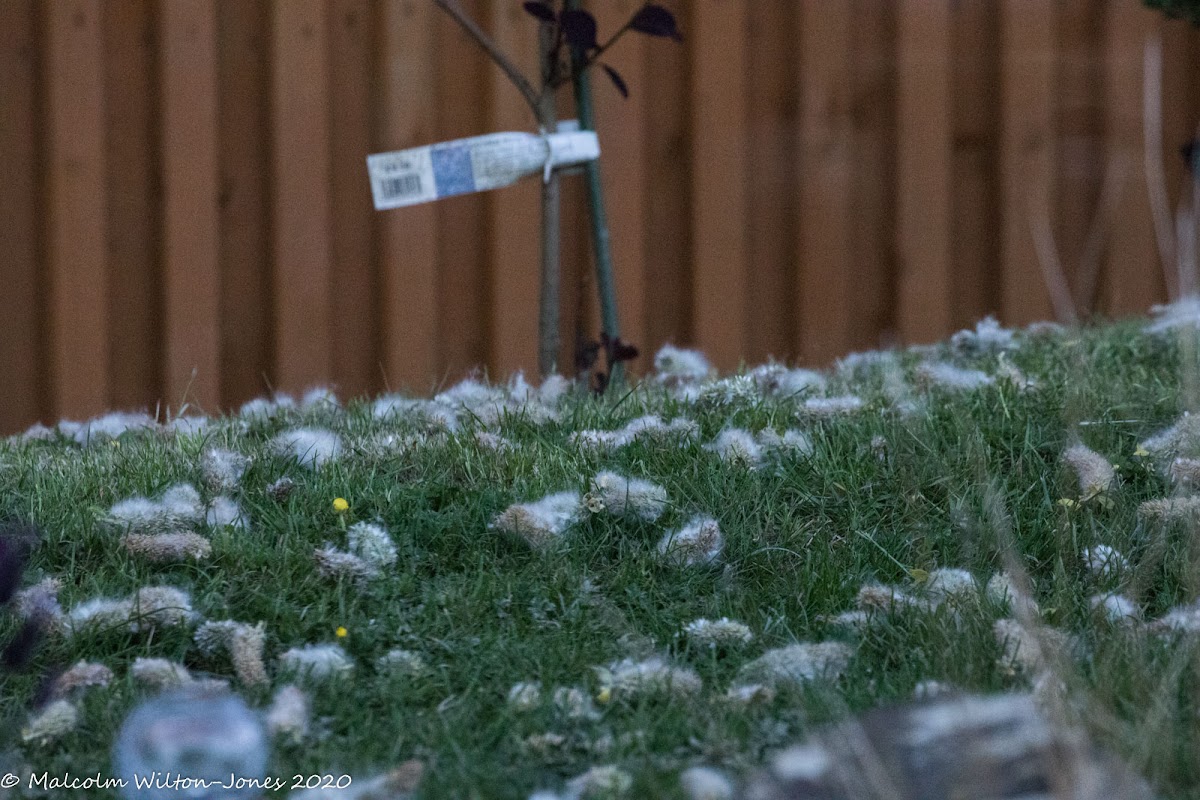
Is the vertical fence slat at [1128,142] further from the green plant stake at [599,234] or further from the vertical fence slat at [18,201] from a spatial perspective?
the vertical fence slat at [18,201]

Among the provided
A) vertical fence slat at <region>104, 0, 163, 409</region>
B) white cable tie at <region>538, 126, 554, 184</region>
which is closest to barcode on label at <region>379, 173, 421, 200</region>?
white cable tie at <region>538, 126, 554, 184</region>

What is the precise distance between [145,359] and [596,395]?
182 centimetres

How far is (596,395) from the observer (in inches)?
125

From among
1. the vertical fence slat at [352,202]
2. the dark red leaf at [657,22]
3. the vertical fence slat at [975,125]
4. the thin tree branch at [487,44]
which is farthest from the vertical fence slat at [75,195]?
the vertical fence slat at [975,125]

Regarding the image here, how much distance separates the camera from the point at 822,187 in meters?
4.87

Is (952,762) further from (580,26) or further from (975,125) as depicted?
(975,125)

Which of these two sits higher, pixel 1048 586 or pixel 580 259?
pixel 580 259

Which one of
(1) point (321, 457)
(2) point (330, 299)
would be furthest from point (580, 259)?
(1) point (321, 457)

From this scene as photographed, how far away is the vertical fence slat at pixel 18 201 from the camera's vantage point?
4230mm

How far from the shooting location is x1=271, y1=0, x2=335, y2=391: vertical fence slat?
4.38 meters

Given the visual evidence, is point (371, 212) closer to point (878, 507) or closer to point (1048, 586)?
point (878, 507)

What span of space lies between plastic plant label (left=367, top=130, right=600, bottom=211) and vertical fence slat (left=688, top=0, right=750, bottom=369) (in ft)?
4.00

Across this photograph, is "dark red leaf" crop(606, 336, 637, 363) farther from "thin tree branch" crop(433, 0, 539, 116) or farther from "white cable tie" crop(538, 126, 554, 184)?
"thin tree branch" crop(433, 0, 539, 116)

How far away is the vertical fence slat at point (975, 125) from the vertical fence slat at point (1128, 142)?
403mm
